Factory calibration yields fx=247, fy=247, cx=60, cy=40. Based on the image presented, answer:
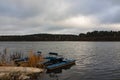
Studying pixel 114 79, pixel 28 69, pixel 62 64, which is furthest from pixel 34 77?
pixel 62 64

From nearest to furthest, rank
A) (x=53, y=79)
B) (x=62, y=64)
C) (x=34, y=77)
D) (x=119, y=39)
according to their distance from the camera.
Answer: (x=34, y=77) → (x=53, y=79) → (x=62, y=64) → (x=119, y=39)

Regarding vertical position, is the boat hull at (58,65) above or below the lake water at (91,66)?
above

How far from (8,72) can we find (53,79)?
4.79m

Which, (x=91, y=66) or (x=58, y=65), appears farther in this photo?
(x=91, y=66)

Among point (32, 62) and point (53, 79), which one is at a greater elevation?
A: point (32, 62)

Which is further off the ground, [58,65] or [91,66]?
[58,65]

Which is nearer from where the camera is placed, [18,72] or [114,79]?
[18,72]

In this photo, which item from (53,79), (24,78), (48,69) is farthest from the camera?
(48,69)

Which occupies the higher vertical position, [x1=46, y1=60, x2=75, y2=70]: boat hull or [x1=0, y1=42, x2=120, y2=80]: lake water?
[x1=46, y1=60, x2=75, y2=70]: boat hull

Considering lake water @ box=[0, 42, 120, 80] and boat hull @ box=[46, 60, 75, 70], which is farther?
boat hull @ box=[46, 60, 75, 70]

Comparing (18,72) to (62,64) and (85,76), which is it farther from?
(62,64)

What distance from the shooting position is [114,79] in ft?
69.9

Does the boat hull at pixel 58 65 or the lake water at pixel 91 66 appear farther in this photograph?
the boat hull at pixel 58 65

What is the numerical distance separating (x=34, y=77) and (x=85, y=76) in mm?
5072
